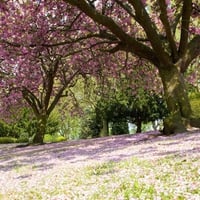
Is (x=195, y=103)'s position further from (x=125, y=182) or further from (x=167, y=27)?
(x=125, y=182)

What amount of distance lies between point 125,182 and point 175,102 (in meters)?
10.1

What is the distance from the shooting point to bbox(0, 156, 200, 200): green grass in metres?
6.12

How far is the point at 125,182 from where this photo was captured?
7.17m

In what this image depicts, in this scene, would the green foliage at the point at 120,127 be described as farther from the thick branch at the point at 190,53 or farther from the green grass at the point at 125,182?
the green grass at the point at 125,182

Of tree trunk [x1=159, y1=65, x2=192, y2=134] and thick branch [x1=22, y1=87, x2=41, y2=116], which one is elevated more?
thick branch [x1=22, y1=87, x2=41, y2=116]

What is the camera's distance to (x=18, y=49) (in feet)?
58.2

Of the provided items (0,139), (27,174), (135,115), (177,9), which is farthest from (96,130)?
(27,174)

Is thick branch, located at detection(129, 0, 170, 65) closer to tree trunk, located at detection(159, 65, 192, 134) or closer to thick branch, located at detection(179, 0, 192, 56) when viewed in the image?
tree trunk, located at detection(159, 65, 192, 134)

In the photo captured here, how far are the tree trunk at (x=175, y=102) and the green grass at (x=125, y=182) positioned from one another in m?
6.95

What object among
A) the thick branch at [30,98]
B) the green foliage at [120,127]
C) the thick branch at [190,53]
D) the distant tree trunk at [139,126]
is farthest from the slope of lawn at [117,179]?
the green foliage at [120,127]

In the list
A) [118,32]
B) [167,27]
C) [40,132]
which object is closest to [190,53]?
[167,27]

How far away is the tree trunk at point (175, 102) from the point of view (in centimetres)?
1633

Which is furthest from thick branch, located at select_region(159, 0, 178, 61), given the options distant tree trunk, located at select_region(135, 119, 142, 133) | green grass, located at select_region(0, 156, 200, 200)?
distant tree trunk, located at select_region(135, 119, 142, 133)

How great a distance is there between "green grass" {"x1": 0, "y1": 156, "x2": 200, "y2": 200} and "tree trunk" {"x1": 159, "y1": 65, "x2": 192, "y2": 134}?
6.95 metres
